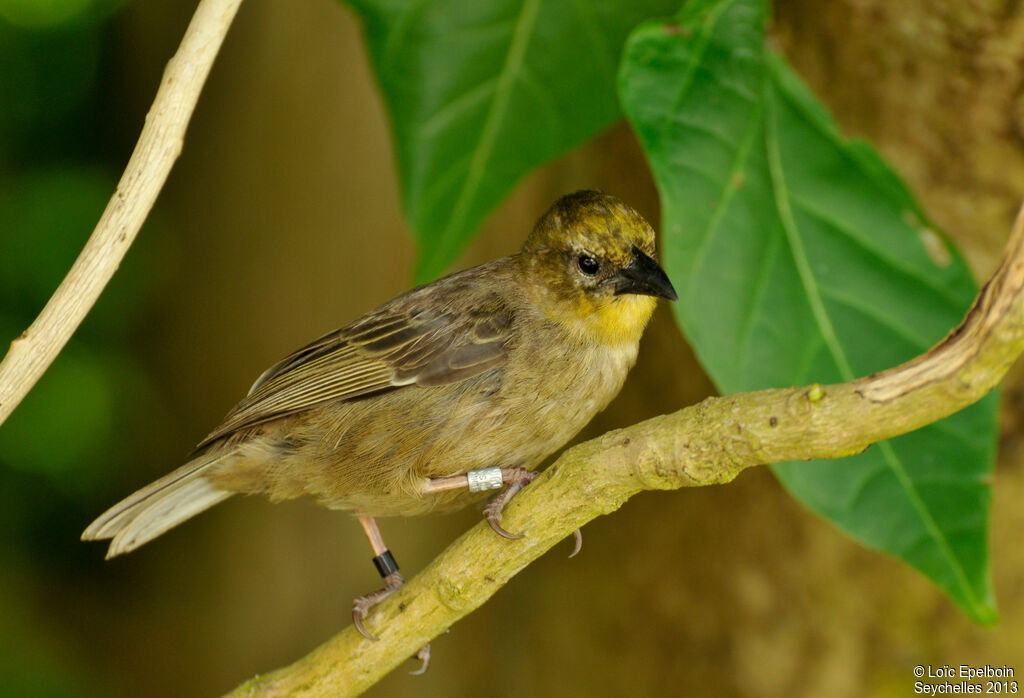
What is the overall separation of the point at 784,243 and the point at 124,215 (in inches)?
66.9

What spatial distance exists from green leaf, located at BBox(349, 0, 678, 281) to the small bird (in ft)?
0.71

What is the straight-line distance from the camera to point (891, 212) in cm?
267

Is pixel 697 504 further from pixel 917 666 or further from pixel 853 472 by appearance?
pixel 853 472

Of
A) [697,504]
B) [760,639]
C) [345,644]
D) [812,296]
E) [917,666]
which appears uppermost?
[812,296]

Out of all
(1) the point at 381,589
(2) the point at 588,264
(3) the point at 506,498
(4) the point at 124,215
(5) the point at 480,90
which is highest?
(5) the point at 480,90

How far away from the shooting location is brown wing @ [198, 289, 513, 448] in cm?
276

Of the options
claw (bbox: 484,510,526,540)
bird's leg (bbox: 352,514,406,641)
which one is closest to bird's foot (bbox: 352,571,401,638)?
bird's leg (bbox: 352,514,406,641)

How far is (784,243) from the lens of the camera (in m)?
2.69

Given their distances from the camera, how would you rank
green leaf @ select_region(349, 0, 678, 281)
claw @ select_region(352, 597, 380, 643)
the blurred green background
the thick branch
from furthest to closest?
1. the blurred green background
2. green leaf @ select_region(349, 0, 678, 281)
3. claw @ select_region(352, 597, 380, 643)
4. the thick branch

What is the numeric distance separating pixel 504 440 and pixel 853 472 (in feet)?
3.00

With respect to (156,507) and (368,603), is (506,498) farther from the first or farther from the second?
(156,507)

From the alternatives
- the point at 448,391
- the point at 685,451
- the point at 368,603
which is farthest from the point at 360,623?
the point at 685,451

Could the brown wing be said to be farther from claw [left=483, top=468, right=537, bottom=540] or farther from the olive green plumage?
claw [left=483, top=468, right=537, bottom=540]

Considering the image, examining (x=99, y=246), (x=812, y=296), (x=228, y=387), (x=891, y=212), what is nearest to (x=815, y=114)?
(x=891, y=212)
